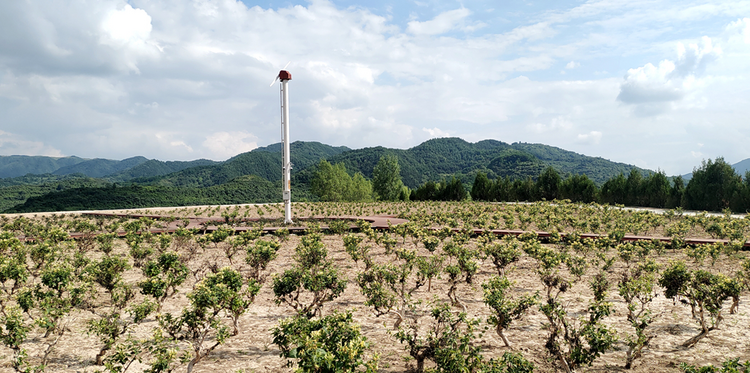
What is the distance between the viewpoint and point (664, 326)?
8.74 meters

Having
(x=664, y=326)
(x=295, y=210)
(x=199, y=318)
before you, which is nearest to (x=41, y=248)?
(x=199, y=318)

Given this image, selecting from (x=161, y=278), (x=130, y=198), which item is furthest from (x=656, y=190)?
(x=130, y=198)

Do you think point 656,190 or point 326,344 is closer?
point 326,344

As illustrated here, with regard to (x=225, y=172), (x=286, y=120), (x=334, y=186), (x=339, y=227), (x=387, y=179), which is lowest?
(x=339, y=227)

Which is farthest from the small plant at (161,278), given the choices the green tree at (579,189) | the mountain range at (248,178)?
the green tree at (579,189)

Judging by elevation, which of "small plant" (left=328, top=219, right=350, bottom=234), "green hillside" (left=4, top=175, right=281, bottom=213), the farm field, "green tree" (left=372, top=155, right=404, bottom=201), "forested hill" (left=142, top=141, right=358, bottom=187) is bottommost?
the farm field

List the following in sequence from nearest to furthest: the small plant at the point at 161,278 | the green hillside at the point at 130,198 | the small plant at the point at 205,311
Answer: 1. the small plant at the point at 205,311
2. the small plant at the point at 161,278
3. the green hillside at the point at 130,198

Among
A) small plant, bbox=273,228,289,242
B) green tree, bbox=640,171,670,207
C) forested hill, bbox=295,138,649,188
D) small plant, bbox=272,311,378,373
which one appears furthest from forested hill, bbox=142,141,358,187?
small plant, bbox=272,311,378,373

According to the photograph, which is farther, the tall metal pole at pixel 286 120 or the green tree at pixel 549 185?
the green tree at pixel 549 185

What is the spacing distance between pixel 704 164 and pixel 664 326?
4013 cm

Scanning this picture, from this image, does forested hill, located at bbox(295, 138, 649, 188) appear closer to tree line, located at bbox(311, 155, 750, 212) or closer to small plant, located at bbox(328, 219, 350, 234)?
tree line, located at bbox(311, 155, 750, 212)

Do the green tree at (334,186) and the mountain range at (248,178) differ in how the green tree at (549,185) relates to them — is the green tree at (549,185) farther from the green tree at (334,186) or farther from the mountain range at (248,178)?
the green tree at (334,186)

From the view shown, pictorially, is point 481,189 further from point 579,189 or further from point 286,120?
point 286,120

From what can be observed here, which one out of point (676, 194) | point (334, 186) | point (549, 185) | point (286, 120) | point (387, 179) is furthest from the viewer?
point (387, 179)
